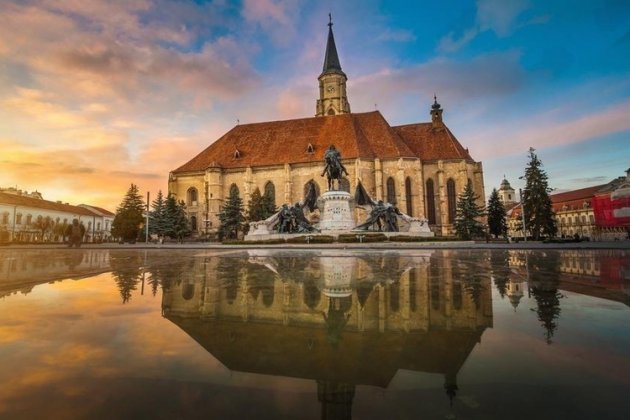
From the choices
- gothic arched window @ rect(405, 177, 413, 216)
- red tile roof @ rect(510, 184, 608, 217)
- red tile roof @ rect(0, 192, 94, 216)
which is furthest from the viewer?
red tile roof @ rect(510, 184, 608, 217)

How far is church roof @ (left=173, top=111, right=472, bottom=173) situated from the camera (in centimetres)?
4075

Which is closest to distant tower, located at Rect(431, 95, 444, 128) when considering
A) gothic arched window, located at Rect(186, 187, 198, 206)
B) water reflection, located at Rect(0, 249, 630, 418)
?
gothic arched window, located at Rect(186, 187, 198, 206)

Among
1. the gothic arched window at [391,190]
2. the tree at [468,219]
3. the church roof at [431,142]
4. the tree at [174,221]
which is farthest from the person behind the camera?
the church roof at [431,142]

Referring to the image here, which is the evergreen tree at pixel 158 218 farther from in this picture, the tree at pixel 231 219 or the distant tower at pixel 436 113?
the distant tower at pixel 436 113

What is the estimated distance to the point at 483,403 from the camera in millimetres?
1707

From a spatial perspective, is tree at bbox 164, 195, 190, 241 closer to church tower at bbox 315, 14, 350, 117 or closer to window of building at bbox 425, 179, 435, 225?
church tower at bbox 315, 14, 350, 117

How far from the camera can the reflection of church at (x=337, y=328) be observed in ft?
6.93

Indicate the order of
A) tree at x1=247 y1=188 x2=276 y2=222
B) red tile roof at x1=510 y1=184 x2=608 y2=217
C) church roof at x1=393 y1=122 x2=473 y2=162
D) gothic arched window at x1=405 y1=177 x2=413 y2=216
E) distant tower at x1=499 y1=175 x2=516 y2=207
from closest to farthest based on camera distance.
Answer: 1. tree at x1=247 y1=188 x2=276 y2=222
2. gothic arched window at x1=405 y1=177 x2=413 y2=216
3. church roof at x1=393 y1=122 x2=473 y2=162
4. red tile roof at x1=510 y1=184 x2=608 y2=217
5. distant tower at x1=499 y1=175 x2=516 y2=207

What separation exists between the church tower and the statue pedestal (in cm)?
2944

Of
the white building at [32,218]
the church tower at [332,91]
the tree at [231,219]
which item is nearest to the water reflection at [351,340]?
the tree at [231,219]

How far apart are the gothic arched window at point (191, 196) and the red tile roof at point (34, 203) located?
27.4 metres

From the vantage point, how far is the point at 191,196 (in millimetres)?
44594

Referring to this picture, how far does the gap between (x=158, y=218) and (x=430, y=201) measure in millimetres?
33057

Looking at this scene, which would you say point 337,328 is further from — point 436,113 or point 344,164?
point 436,113
